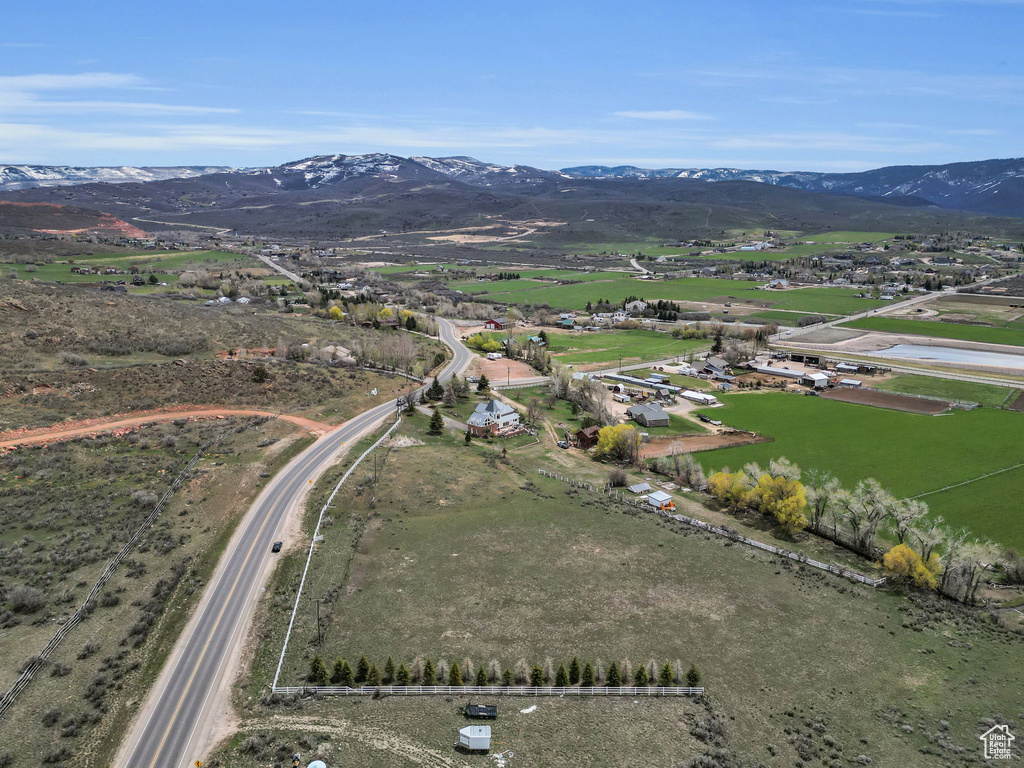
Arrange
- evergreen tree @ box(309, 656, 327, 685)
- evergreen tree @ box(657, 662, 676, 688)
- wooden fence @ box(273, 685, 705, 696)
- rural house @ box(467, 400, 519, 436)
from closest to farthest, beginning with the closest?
wooden fence @ box(273, 685, 705, 696), evergreen tree @ box(309, 656, 327, 685), evergreen tree @ box(657, 662, 676, 688), rural house @ box(467, 400, 519, 436)

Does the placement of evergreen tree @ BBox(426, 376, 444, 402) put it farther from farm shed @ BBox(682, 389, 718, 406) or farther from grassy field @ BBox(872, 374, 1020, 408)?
grassy field @ BBox(872, 374, 1020, 408)

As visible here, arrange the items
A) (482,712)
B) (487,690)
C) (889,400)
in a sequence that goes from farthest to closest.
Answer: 1. (889,400)
2. (487,690)
3. (482,712)

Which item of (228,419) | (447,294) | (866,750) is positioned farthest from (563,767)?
(447,294)

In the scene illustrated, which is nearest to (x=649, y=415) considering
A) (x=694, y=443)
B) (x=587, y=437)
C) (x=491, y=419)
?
(x=694, y=443)

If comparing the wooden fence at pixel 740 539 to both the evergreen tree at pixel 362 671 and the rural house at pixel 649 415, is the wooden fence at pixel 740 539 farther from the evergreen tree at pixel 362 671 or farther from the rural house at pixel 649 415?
the evergreen tree at pixel 362 671

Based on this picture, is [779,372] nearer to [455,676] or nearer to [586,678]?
[586,678]

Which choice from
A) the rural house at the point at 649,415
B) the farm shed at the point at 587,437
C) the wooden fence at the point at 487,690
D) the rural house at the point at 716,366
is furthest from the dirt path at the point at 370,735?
the rural house at the point at 716,366

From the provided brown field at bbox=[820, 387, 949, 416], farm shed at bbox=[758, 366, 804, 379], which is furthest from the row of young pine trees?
farm shed at bbox=[758, 366, 804, 379]
